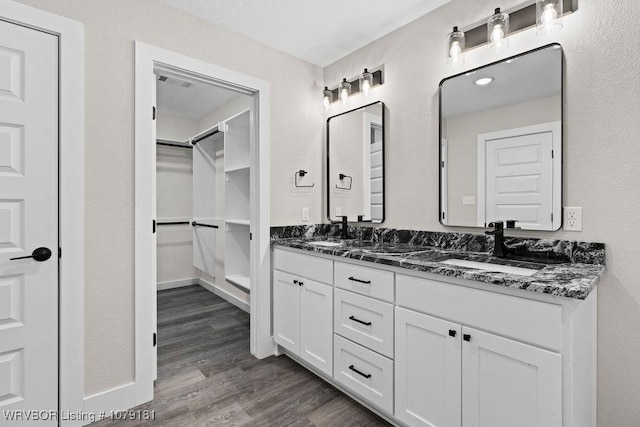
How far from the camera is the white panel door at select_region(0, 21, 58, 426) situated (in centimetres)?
156

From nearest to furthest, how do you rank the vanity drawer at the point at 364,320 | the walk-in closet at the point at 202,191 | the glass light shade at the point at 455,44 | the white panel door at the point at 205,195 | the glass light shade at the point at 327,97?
1. the vanity drawer at the point at 364,320
2. the glass light shade at the point at 455,44
3. the glass light shade at the point at 327,97
4. the walk-in closet at the point at 202,191
5. the white panel door at the point at 205,195

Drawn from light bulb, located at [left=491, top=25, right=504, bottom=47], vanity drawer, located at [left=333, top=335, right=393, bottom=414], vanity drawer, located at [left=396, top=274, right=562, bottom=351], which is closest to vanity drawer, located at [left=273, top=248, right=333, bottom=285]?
vanity drawer, located at [left=333, top=335, right=393, bottom=414]

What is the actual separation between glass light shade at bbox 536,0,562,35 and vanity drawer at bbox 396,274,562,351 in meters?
1.36

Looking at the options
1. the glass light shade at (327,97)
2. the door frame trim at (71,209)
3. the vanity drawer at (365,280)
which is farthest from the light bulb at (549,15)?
the door frame trim at (71,209)

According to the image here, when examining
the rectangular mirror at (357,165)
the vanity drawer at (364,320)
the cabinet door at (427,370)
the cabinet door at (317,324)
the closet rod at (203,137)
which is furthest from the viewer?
the closet rod at (203,137)

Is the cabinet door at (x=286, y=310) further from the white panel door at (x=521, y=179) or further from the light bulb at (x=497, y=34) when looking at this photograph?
the light bulb at (x=497, y=34)

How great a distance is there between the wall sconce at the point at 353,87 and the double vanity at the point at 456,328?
3.78ft

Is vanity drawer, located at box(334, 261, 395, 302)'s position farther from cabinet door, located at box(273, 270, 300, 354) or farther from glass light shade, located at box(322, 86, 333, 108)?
glass light shade, located at box(322, 86, 333, 108)

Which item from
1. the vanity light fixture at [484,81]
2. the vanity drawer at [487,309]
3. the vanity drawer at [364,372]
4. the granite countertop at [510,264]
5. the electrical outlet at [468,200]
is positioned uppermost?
the vanity light fixture at [484,81]

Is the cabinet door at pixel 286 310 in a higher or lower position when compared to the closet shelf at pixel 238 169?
lower

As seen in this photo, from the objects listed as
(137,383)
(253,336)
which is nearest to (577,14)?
(253,336)

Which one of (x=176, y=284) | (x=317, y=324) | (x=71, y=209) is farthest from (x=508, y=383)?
(x=176, y=284)

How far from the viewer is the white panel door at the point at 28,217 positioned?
1.56 metres

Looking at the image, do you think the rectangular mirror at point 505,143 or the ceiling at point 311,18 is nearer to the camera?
the rectangular mirror at point 505,143
